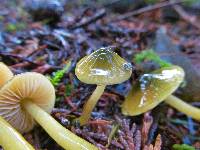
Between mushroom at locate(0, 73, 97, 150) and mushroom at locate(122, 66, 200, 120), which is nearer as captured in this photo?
mushroom at locate(0, 73, 97, 150)

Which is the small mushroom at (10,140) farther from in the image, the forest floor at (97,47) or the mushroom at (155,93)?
the mushroom at (155,93)

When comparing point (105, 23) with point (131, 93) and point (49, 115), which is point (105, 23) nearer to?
→ point (131, 93)

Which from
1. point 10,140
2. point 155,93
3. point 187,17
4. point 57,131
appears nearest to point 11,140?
point 10,140

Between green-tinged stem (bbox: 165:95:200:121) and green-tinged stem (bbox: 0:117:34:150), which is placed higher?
green-tinged stem (bbox: 0:117:34:150)

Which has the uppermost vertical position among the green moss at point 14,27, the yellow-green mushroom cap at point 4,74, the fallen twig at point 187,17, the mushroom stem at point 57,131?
the yellow-green mushroom cap at point 4,74

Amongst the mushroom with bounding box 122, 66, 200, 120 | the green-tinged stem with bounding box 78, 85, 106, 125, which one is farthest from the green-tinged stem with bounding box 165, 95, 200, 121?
the green-tinged stem with bounding box 78, 85, 106, 125

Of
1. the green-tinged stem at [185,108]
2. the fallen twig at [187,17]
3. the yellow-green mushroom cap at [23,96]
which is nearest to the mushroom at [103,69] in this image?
the yellow-green mushroom cap at [23,96]

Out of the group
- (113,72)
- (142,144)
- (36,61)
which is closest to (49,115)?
(113,72)

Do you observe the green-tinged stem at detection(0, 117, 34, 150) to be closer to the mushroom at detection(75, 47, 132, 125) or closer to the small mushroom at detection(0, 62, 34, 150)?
the small mushroom at detection(0, 62, 34, 150)
